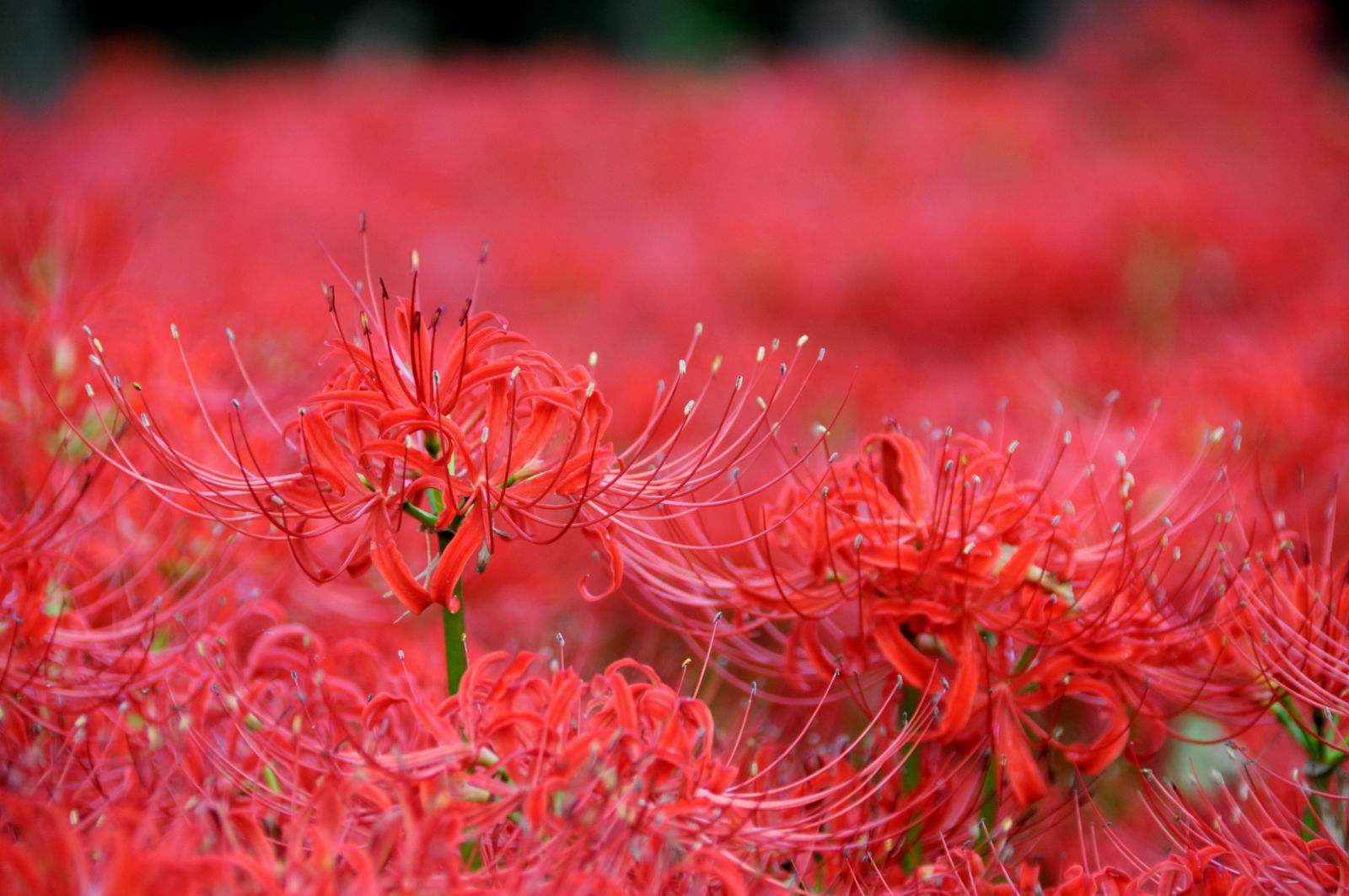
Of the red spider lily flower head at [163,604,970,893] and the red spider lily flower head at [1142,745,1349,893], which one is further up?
the red spider lily flower head at [1142,745,1349,893]

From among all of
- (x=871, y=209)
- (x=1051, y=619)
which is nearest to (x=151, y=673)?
(x=1051, y=619)

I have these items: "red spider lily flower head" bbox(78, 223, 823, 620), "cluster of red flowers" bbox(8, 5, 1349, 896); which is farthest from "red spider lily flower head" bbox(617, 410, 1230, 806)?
"red spider lily flower head" bbox(78, 223, 823, 620)

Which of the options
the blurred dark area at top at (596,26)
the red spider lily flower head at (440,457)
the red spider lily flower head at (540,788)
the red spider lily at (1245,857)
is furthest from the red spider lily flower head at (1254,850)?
the blurred dark area at top at (596,26)

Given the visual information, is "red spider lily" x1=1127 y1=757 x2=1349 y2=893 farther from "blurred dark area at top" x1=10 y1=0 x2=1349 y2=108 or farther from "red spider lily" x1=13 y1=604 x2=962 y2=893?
"blurred dark area at top" x1=10 y1=0 x2=1349 y2=108

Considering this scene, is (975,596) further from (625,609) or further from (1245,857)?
(625,609)

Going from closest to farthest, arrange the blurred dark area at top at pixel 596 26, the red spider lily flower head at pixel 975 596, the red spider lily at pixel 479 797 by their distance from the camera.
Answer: the red spider lily at pixel 479 797 < the red spider lily flower head at pixel 975 596 < the blurred dark area at top at pixel 596 26

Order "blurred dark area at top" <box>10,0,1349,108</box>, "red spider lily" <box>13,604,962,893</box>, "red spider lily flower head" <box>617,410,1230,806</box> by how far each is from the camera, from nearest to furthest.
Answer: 1. "red spider lily" <box>13,604,962,893</box>
2. "red spider lily flower head" <box>617,410,1230,806</box>
3. "blurred dark area at top" <box>10,0,1349,108</box>

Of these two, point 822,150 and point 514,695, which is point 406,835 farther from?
point 822,150

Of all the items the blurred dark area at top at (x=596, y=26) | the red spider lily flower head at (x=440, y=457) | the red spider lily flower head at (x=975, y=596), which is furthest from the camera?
the blurred dark area at top at (x=596, y=26)

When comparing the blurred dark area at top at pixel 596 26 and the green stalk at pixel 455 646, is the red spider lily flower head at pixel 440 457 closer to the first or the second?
the green stalk at pixel 455 646

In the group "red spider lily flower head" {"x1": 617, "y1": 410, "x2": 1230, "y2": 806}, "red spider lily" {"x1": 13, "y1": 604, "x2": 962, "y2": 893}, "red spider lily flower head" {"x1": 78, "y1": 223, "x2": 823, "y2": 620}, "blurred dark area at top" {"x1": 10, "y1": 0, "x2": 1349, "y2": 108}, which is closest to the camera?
"red spider lily" {"x1": 13, "y1": 604, "x2": 962, "y2": 893}
